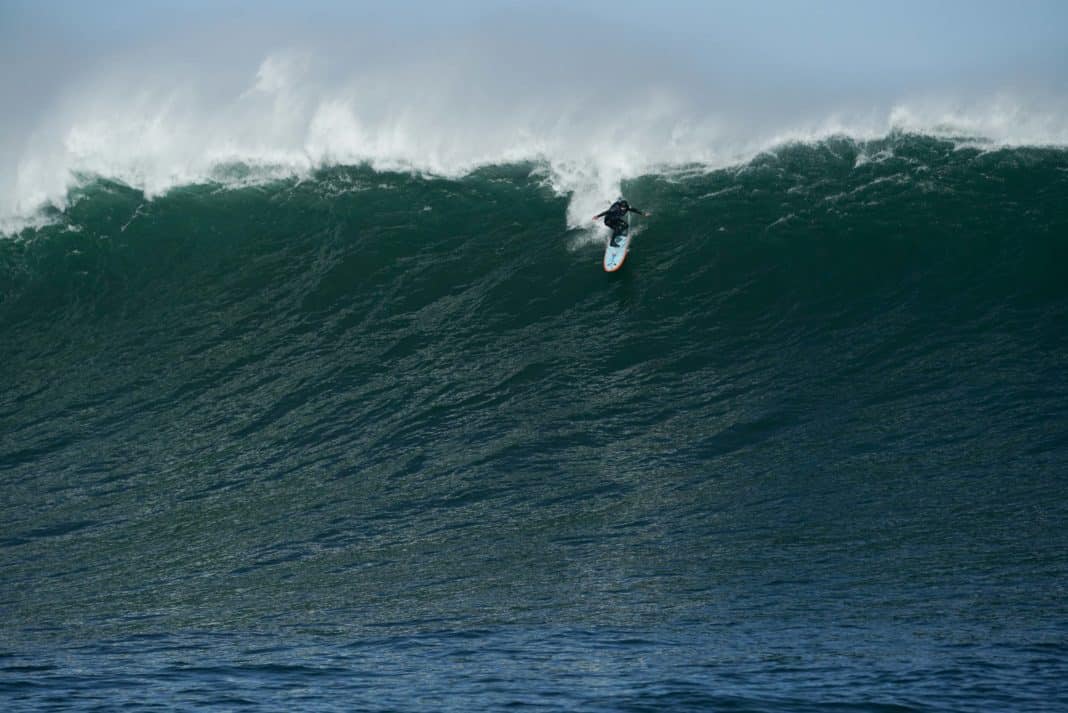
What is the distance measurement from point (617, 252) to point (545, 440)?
16.5ft

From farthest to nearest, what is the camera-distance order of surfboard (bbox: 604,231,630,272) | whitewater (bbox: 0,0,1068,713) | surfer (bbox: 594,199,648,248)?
1. surfer (bbox: 594,199,648,248)
2. surfboard (bbox: 604,231,630,272)
3. whitewater (bbox: 0,0,1068,713)

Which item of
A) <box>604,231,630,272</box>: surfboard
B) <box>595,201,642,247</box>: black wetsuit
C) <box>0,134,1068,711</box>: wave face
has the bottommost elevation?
<box>0,134,1068,711</box>: wave face

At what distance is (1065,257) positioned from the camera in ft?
60.5

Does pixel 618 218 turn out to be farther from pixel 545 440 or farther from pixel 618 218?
pixel 545 440

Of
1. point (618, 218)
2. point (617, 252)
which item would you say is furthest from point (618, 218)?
point (617, 252)

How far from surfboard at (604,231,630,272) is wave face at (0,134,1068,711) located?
210 millimetres

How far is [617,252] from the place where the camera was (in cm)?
1919

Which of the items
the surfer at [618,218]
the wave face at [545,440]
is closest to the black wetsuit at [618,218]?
the surfer at [618,218]

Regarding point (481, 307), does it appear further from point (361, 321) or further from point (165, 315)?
point (165, 315)

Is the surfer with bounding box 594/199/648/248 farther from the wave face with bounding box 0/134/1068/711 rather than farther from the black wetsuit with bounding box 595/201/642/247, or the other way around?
the wave face with bounding box 0/134/1068/711

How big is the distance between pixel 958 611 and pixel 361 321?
1042 centimetres

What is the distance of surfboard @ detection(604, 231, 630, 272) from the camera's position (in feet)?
62.3

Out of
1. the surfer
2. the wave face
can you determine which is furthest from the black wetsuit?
the wave face

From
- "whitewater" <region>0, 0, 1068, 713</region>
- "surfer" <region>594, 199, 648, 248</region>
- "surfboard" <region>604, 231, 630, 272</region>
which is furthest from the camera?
"surfer" <region>594, 199, 648, 248</region>
